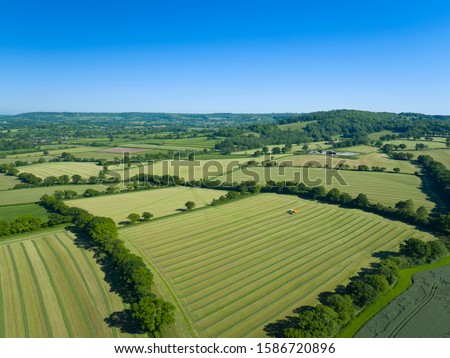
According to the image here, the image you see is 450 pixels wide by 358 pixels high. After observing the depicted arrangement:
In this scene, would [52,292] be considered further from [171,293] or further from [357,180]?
[357,180]

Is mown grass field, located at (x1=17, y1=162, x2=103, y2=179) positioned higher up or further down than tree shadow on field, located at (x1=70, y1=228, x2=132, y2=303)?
higher up

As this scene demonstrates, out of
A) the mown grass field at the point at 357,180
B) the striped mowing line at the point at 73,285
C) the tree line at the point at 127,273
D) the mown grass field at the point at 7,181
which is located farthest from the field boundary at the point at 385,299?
the mown grass field at the point at 7,181

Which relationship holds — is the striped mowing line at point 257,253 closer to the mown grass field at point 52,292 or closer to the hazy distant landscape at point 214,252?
the hazy distant landscape at point 214,252

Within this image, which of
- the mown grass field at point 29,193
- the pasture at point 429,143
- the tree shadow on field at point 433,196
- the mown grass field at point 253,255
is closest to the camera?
the mown grass field at point 253,255

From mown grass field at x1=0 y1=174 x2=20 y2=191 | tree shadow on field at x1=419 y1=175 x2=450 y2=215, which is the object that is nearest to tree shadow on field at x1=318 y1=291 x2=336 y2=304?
tree shadow on field at x1=419 y1=175 x2=450 y2=215

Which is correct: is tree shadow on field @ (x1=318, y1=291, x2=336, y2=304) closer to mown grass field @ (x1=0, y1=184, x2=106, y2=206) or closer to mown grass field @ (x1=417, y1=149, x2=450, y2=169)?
mown grass field @ (x1=0, y1=184, x2=106, y2=206)

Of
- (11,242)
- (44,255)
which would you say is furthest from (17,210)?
(44,255)
